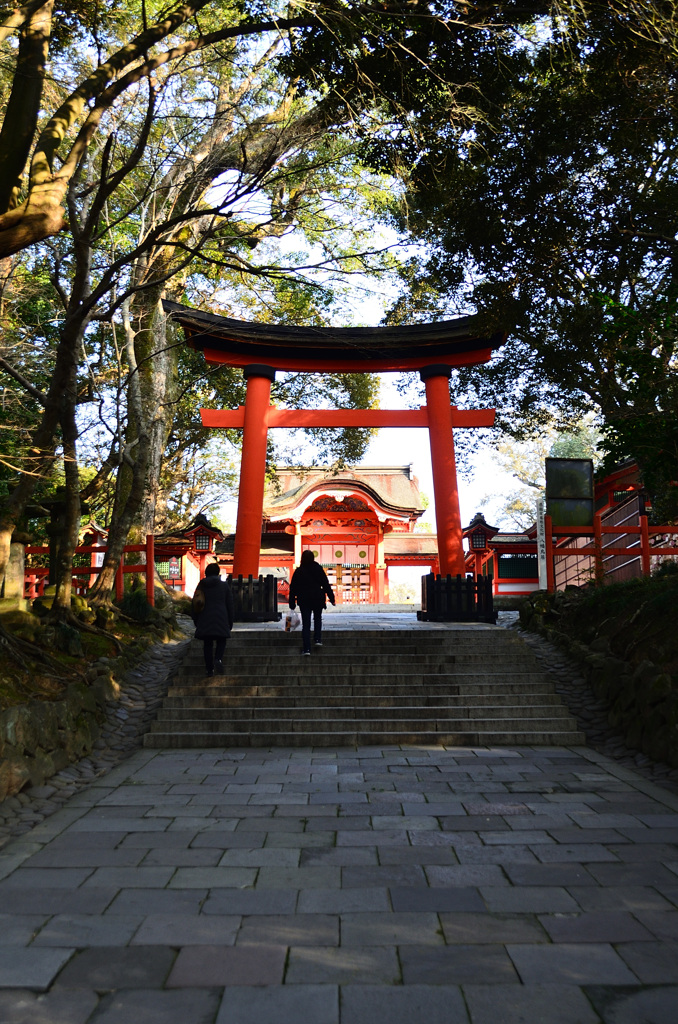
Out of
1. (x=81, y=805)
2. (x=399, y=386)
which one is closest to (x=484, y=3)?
(x=81, y=805)

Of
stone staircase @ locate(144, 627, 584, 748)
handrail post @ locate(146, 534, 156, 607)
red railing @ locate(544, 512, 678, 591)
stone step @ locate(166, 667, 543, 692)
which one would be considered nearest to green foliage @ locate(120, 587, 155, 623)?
handrail post @ locate(146, 534, 156, 607)

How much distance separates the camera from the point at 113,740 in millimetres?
6988

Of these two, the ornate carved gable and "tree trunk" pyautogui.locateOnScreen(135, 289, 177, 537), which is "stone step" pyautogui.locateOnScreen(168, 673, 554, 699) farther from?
the ornate carved gable

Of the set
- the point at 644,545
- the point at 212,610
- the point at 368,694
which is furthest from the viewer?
the point at 644,545

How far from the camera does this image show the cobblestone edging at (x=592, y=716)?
571 cm

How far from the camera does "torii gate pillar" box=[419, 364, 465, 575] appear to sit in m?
11.5

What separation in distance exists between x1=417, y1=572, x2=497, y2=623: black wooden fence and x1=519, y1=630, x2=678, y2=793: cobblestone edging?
1.05 m

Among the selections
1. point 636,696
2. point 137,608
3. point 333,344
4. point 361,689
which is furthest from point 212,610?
point 333,344

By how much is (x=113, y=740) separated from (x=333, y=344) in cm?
747

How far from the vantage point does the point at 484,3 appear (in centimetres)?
579

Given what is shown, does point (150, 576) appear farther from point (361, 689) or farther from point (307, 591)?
point (361, 689)

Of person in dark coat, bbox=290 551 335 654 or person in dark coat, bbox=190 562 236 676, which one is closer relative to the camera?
person in dark coat, bbox=190 562 236 676

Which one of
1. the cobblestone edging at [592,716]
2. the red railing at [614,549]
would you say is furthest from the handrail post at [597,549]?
the cobblestone edging at [592,716]

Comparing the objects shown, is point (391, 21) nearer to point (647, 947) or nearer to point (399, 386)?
point (647, 947)
